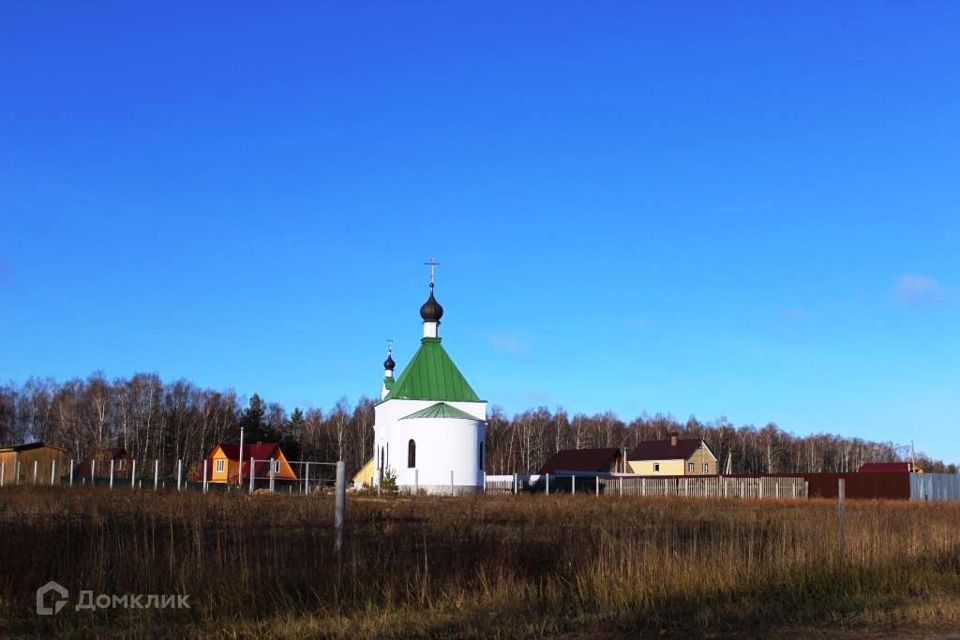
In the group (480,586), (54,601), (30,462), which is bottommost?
(30,462)

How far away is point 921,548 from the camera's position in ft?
42.2

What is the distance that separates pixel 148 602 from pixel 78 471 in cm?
5372

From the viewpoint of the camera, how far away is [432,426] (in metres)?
48.1

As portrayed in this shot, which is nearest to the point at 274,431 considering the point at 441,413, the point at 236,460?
the point at 236,460

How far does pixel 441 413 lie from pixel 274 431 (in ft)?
142

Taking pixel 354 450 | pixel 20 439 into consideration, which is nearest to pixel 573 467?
pixel 354 450

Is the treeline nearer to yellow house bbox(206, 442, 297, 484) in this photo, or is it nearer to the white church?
yellow house bbox(206, 442, 297, 484)

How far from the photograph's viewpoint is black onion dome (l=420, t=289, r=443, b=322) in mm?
53625

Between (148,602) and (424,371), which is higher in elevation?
(424,371)

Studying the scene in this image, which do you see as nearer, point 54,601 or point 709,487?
point 54,601

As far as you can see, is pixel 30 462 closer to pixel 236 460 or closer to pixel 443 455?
pixel 443 455

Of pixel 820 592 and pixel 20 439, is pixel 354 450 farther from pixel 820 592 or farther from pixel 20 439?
pixel 820 592

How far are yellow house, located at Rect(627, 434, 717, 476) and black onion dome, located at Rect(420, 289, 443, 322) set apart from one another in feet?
102

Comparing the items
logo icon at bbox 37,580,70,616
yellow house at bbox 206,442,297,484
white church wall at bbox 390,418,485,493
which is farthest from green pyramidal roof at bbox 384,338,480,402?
logo icon at bbox 37,580,70,616
